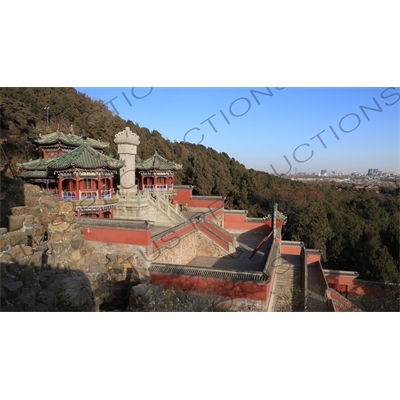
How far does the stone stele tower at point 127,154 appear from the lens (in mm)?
14133

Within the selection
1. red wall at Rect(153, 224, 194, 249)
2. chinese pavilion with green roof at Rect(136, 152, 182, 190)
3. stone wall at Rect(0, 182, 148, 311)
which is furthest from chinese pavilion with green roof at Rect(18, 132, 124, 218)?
chinese pavilion with green roof at Rect(136, 152, 182, 190)

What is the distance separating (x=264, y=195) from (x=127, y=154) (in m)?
13.7

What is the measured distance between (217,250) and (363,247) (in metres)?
A: 9.43

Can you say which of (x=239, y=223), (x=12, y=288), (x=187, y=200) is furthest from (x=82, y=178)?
(x=239, y=223)

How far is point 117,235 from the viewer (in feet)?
26.7

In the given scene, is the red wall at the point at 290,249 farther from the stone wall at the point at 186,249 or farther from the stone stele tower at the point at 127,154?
the stone stele tower at the point at 127,154

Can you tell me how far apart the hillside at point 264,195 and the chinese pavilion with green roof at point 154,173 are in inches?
212

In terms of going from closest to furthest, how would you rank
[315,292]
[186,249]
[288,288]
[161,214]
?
[288,288], [315,292], [186,249], [161,214]

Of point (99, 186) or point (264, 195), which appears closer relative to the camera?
point (99, 186)

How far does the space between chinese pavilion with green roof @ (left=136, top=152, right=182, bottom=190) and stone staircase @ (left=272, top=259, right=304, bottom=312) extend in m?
8.23

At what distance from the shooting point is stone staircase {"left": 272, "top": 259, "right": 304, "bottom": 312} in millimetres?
8125

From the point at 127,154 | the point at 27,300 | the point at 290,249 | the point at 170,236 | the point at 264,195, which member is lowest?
the point at 290,249

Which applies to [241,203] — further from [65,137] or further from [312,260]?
[65,137]

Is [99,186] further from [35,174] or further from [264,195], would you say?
[264,195]
